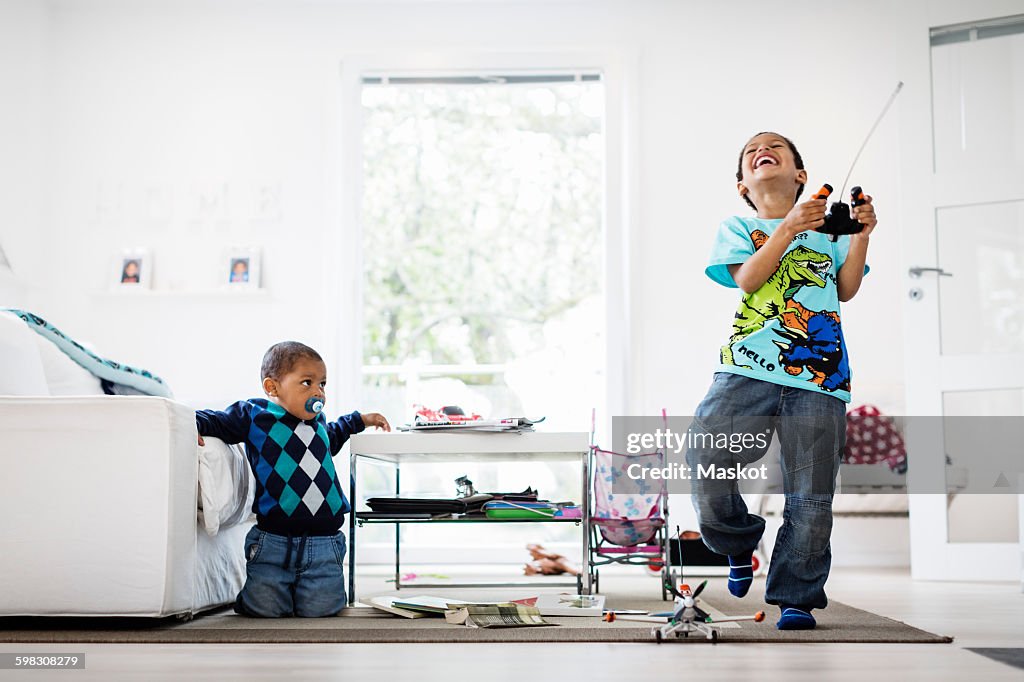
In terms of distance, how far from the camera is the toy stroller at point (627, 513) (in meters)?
3.01

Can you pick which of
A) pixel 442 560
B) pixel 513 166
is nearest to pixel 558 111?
pixel 513 166

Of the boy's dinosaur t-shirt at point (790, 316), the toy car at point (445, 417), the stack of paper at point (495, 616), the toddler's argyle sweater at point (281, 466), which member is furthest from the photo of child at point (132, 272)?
the boy's dinosaur t-shirt at point (790, 316)

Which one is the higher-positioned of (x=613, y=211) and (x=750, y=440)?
(x=613, y=211)

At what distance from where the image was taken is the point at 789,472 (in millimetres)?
2152

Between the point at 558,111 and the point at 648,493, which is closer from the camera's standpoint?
the point at 648,493

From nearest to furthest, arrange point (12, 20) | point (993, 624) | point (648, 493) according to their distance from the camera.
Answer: point (993, 624)
point (648, 493)
point (12, 20)

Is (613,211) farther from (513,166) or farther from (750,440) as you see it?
(750,440)

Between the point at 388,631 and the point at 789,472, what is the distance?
898mm

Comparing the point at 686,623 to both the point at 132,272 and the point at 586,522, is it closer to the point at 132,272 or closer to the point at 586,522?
the point at 586,522

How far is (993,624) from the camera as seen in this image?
233 cm

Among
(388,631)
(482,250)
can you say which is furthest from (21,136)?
(388,631)

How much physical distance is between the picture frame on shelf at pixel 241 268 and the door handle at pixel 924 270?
2695 mm

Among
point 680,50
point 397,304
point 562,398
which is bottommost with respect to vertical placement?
point 562,398

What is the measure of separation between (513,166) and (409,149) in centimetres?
50
